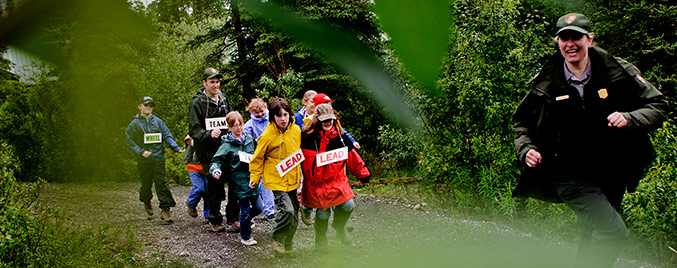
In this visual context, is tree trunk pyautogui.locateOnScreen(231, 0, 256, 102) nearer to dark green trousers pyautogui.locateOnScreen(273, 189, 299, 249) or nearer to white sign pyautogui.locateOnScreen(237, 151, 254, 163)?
dark green trousers pyautogui.locateOnScreen(273, 189, 299, 249)

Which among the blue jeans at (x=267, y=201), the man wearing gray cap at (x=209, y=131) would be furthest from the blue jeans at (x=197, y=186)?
the blue jeans at (x=267, y=201)

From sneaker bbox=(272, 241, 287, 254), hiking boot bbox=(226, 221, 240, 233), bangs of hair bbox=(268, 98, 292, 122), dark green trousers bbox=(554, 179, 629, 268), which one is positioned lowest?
hiking boot bbox=(226, 221, 240, 233)

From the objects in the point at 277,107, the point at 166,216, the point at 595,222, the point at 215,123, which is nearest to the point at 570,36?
the point at 595,222

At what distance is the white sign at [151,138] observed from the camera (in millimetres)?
6262

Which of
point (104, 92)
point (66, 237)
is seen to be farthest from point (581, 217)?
point (66, 237)

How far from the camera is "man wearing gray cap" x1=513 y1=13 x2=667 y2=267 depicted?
235cm

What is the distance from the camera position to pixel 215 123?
5.29 m

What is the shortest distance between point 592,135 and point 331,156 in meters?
2.46

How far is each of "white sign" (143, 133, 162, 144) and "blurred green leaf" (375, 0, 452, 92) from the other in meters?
6.51

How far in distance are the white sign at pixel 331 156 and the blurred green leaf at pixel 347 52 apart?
4.01 meters

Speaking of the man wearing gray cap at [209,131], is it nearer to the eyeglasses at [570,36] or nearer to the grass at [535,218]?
the grass at [535,218]

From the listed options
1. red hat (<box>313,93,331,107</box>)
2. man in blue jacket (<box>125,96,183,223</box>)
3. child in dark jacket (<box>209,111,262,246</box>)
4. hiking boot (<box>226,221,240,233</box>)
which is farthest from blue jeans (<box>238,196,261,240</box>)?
red hat (<box>313,93,331,107</box>)

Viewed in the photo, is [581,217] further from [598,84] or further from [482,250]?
[482,250]

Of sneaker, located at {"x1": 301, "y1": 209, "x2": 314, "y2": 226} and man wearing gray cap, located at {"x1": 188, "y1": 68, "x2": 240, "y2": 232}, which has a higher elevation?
man wearing gray cap, located at {"x1": 188, "y1": 68, "x2": 240, "y2": 232}
